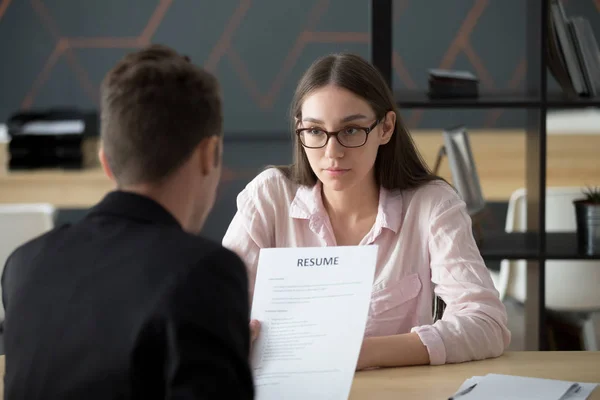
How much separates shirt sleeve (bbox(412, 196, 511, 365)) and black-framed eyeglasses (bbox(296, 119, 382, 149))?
0.23m

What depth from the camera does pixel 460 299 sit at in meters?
1.82

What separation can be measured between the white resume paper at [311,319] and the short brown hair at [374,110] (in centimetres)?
53

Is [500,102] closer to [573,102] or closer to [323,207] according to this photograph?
[573,102]

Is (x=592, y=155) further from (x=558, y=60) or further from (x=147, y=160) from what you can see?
(x=147, y=160)

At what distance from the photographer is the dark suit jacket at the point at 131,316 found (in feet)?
2.96

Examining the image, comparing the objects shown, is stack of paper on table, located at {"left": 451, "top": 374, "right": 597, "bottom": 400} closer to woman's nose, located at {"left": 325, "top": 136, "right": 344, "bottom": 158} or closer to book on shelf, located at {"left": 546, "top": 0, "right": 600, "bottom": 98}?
woman's nose, located at {"left": 325, "top": 136, "right": 344, "bottom": 158}

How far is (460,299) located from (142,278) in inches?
39.7

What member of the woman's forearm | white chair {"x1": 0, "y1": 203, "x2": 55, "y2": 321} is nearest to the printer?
white chair {"x1": 0, "y1": 203, "x2": 55, "y2": 321}

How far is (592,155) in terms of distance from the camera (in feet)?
13.2

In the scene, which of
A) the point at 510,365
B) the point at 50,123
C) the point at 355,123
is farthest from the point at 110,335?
the point at 50,123

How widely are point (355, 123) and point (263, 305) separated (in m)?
0.54

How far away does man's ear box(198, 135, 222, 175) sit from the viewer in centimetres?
105

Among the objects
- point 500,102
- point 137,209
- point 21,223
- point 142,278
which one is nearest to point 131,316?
point 142,278

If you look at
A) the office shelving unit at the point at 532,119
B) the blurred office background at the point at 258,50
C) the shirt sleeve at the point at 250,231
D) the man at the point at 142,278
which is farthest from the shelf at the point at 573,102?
the man at the point at 142,278
